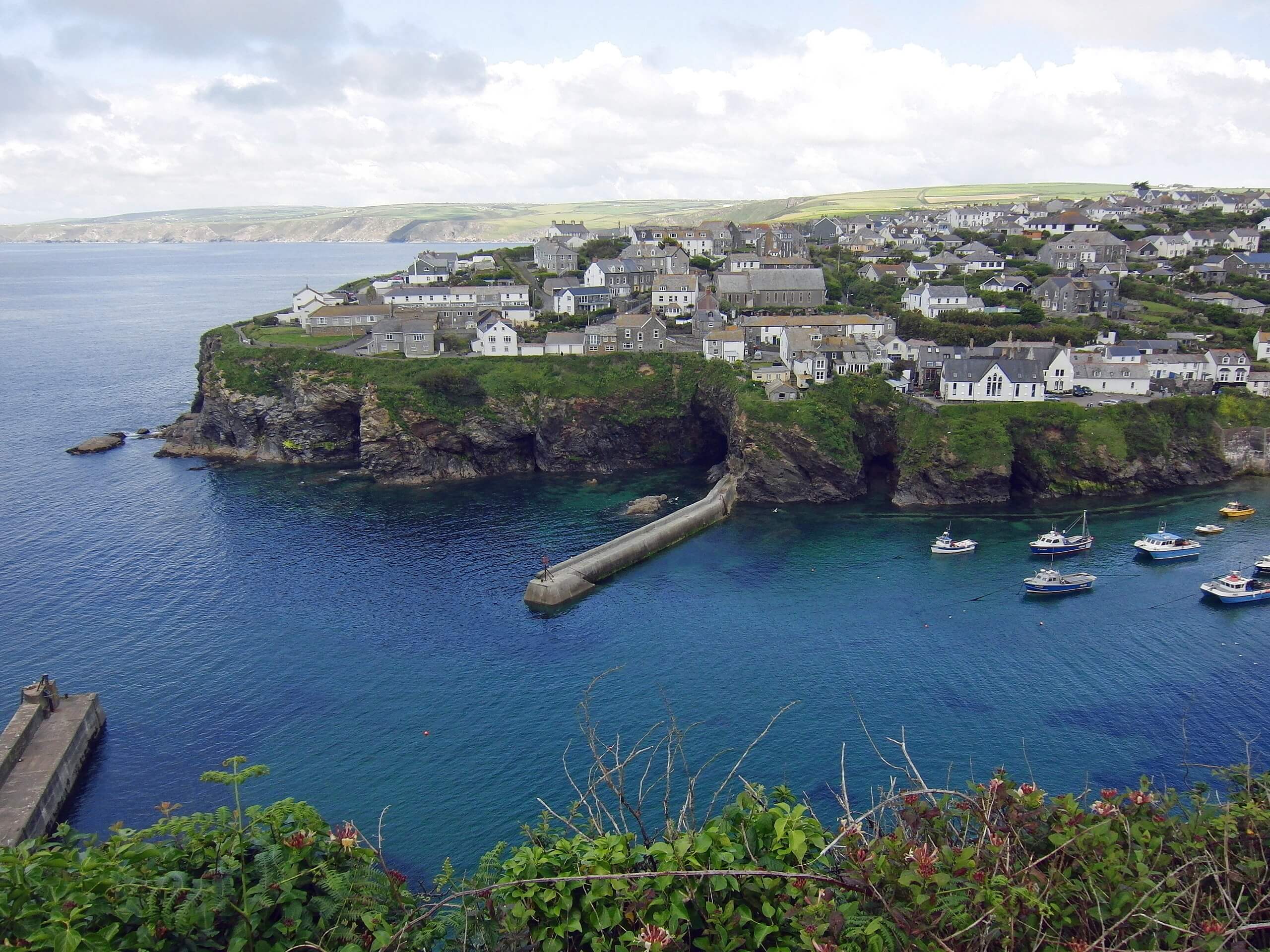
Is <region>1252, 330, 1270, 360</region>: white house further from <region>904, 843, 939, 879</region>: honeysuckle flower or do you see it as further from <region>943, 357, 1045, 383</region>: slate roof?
<region>904, 843, 939, 879</region>: honeysuckle flower

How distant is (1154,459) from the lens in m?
71.8

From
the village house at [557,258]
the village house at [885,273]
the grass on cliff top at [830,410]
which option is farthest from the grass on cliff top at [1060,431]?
the village house at [557,258]

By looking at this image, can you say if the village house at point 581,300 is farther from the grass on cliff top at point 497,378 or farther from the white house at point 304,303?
the white house at point 304,303

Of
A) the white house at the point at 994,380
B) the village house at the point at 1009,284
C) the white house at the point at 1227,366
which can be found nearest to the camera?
the white house at the point at 994,380

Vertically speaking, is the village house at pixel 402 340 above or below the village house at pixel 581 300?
below

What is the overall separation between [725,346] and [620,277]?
119ft

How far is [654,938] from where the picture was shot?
10.9m

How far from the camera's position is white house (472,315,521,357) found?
90.8 m

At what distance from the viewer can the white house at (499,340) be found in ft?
298

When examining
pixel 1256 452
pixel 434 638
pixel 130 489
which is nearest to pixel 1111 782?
pixel 434 638

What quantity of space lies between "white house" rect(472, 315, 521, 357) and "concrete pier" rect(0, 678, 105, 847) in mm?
58562

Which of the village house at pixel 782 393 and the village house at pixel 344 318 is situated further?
the village house at pixel 344 318

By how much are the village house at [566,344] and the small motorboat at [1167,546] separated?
55857 mm

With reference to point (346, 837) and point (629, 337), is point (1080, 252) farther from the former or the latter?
point (346, 837)
